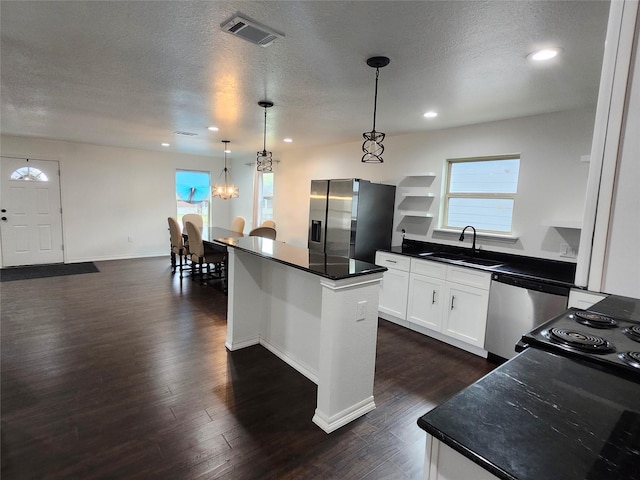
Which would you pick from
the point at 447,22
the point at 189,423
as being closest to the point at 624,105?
the point at 447,22

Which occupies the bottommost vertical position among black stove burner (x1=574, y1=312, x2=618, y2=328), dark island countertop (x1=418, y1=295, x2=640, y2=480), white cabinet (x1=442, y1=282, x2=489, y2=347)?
white cabinet (x1=442, y1=282, x2=489, y2=347)

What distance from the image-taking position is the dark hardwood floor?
183 centimetres

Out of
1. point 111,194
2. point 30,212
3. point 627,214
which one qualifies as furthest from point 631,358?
point 30,212

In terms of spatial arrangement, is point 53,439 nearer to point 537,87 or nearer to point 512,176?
point 537,87

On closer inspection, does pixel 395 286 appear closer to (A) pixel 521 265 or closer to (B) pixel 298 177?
(A) pixel 521 265

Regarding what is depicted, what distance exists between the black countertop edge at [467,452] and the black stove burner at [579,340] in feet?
2.52

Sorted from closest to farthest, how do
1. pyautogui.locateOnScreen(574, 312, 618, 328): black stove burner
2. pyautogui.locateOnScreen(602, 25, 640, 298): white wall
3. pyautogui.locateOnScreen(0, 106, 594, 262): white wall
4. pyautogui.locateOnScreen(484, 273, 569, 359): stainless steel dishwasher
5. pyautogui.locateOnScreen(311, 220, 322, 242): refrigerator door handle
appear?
pyautogui.locateOnScreen(602, 25, 640, 298): white wall → pyautogui.locateOnScreen(574, 312, 618, 328): black stove burner → pyautogui.locateOnScreen(484, 273, 569, 359): stainless steel dishwasher → pyautogui.locateOnScreen(0, 106, 594, 262): white wall → pyautogui.locateOnScreen(311, 220, 322, 242): refrigerator door handle

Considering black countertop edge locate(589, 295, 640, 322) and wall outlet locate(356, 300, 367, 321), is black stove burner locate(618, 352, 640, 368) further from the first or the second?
wall outlet locate(356, 300, 367, 321)

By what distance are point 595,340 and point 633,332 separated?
218mm

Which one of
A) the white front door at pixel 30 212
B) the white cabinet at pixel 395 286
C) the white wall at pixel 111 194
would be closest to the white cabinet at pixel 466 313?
the white cabinet at pixel 395 286

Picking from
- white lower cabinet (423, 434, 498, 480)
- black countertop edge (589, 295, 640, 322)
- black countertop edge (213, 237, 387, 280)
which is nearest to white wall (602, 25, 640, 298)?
white lower cabinet (423, 434, 498, 480)

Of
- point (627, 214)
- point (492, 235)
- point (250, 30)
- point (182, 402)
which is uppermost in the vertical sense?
point (250, 30)

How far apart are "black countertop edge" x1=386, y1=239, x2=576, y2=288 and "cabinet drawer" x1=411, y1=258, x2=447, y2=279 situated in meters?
0.05

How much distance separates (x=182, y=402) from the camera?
2.36m
